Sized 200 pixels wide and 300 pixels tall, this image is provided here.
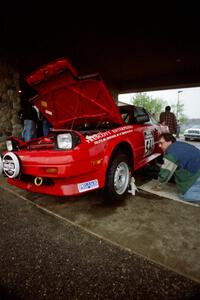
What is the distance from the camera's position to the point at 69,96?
2.65m

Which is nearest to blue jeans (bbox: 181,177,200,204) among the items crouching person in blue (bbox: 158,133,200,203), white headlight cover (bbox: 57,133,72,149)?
crouching person in blue (bbox: 158,133,200,203)

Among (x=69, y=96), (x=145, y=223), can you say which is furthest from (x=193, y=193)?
(x=69, y=96)

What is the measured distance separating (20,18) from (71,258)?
439 centimetres

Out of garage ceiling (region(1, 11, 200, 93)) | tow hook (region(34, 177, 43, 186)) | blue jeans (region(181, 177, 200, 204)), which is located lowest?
blue jeans (region(181, 177, 200, 204))

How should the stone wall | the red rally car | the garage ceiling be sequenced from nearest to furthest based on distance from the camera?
the red rally car
the garage ceiling
the stone wall

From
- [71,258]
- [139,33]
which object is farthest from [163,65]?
[71,258]

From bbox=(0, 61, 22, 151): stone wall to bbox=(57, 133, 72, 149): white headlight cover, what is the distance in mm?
2995

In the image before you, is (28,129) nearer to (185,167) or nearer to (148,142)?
(148,142)

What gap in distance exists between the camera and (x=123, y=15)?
3668 millimetres

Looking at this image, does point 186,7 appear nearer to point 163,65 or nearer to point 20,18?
point 20,18

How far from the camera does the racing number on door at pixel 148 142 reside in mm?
3219

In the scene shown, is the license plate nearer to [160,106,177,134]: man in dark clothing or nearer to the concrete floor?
the concrete floor

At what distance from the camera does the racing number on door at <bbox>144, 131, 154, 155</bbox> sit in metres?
3.22

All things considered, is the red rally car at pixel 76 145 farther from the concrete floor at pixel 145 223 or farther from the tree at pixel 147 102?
the tree at pixel 147 102
